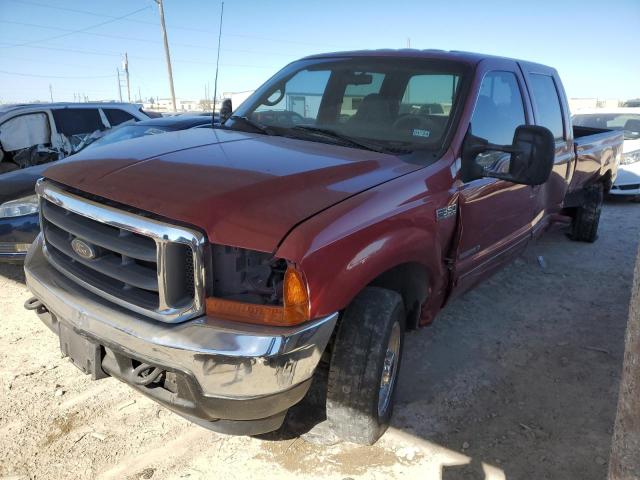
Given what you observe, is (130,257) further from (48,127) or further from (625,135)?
(625,135)

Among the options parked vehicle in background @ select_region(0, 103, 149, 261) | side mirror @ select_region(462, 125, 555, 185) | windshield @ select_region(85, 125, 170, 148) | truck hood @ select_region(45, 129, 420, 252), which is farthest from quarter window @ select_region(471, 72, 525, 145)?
parked vehicle in background @ select_region(0, 103, 149, 261)

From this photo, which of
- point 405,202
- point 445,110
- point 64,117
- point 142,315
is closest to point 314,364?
point 142,315

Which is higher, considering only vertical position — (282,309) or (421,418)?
(282,309)

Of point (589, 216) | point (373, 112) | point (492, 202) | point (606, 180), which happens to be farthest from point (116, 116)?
point (606, 180)

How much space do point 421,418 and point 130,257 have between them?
1.84 metres

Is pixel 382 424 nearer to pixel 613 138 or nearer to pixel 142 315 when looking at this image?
pixel 142 315

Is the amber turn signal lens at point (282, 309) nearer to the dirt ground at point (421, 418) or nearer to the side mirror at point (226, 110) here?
the dirt ground at point (421, 418)

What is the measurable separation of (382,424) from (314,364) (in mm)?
846

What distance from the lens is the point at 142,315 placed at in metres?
2.11

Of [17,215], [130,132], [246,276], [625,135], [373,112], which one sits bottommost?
[17,215]

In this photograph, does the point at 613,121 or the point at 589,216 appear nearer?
the point at 589,216

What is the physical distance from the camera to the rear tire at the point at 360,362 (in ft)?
7.80

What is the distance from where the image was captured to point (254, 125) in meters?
3.44

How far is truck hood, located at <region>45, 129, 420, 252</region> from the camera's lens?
6.49ft
